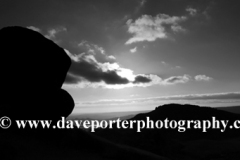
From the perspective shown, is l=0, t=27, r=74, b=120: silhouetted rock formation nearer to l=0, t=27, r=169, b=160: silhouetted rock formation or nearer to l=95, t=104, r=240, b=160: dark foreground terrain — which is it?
l=0, t=27, r=169, b=160: silhouetted rock formation

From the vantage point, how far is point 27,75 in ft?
47.1

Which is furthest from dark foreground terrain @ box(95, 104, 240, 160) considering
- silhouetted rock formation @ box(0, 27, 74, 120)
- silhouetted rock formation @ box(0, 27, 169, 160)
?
silhouetted rock formation @ box(0, 27, 74, 120)

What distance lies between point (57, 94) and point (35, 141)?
412 centimetres

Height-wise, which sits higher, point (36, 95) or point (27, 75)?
point (27, 75)

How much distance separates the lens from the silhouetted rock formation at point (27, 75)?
13.9 metres

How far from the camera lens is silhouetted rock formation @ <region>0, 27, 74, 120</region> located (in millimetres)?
13883

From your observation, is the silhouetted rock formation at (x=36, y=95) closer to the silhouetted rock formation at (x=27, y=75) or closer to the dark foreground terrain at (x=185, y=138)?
the silhouetted rock formation at (x=27, y=75)

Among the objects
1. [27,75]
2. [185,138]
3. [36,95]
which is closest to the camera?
[27,75]

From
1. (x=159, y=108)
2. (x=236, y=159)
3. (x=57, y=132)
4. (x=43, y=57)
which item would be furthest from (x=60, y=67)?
(x=159, y=108)

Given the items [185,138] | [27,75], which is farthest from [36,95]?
[185,138]

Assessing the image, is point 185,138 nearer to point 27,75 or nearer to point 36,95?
point 36,95

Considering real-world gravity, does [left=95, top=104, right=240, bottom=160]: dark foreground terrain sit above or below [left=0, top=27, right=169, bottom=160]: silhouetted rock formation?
below

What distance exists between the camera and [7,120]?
13.2 meters

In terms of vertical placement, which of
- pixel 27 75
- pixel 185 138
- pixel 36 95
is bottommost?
pixel 185 138
